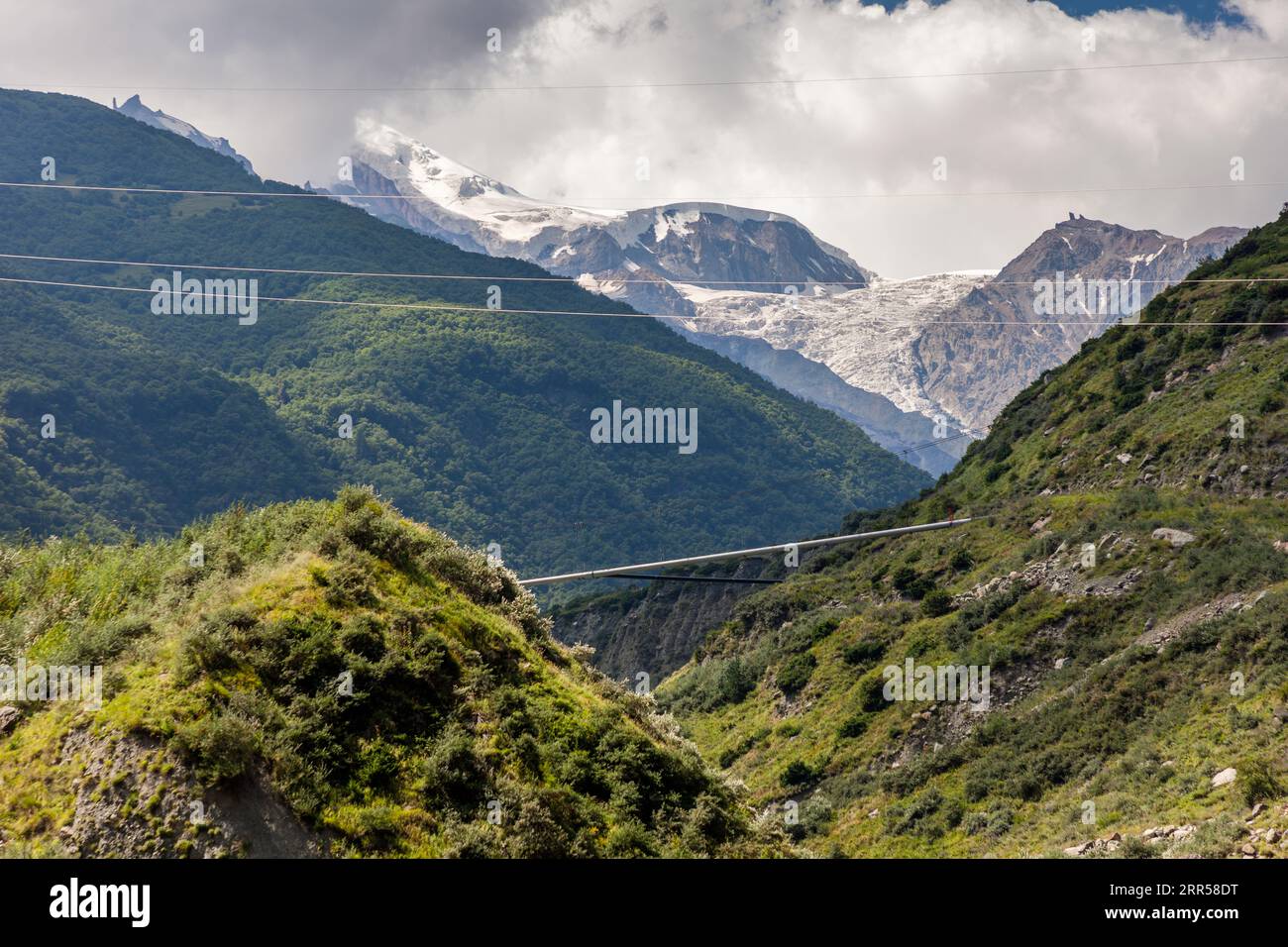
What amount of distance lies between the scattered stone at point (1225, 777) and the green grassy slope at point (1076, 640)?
320mm

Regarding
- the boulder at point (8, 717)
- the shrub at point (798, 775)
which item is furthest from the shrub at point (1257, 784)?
the boulder at point (8, 717)

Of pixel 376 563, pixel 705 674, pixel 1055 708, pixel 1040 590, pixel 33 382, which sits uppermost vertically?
pixel 33 382

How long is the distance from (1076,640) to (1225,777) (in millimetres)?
16686

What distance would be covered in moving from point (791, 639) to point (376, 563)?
4268cm

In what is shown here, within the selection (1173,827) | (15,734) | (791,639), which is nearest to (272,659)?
(15,734)

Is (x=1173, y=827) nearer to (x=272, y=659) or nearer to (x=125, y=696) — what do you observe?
(x=272, y=659)

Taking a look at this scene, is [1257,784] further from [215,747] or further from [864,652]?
[864,652]

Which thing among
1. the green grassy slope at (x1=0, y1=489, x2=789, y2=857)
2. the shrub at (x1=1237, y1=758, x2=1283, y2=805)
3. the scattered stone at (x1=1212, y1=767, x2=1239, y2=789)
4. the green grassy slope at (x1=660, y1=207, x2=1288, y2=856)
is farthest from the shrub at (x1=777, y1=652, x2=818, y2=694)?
the green grassy slope at (x1=0, y1=489, x2=789, y2=857)

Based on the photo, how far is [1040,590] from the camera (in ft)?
151

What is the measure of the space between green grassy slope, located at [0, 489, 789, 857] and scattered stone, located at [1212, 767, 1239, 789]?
40.0 feet

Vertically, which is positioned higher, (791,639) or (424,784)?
(424,784)

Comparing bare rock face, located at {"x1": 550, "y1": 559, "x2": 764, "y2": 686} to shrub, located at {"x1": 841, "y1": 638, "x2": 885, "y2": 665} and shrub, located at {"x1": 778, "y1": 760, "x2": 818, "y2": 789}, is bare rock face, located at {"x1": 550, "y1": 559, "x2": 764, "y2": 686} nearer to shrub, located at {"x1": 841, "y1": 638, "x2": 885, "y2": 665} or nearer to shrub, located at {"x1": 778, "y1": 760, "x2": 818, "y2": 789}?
shrub, located at {"x1": 841, "y1": 638, "x2": 885, "y2": 665}

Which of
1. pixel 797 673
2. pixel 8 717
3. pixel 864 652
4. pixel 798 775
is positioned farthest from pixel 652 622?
pixel 8 717

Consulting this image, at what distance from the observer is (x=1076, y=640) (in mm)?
41562
